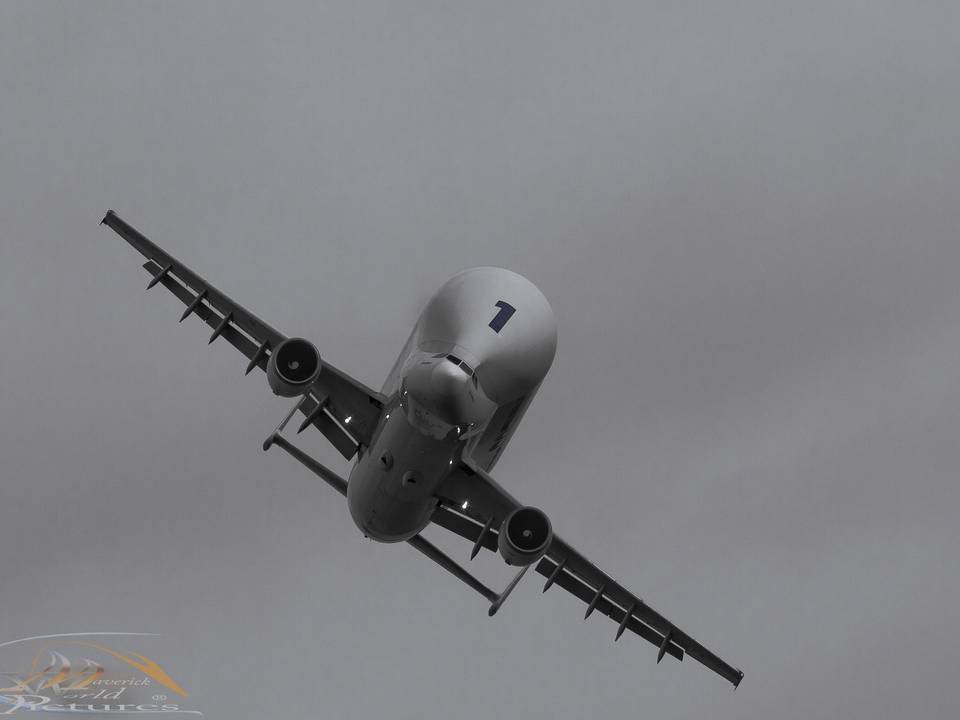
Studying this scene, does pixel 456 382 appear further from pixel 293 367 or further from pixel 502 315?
pixel 293 367

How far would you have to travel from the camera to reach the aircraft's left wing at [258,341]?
3872 centimetres

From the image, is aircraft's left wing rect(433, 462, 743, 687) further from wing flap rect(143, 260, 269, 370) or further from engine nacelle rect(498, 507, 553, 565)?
wing flap rect(143, 260, 269, 370)

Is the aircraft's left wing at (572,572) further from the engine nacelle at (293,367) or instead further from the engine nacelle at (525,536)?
the engine nacelle at (293,367)

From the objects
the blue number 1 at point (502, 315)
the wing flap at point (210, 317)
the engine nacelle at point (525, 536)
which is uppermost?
the blue number 1 at point (502, 315)

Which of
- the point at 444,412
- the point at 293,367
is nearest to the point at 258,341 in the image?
the point at 293,367

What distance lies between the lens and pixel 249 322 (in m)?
41.5

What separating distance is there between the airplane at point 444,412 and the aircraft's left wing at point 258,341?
4 cm

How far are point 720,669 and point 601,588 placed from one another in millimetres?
5140

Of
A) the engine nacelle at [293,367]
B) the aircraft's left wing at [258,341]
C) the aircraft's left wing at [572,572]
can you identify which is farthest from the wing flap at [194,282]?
the aircraft's left wing at [572,572]

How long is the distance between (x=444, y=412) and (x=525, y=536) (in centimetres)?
621

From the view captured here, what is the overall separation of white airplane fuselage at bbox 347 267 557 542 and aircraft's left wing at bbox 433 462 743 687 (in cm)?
173

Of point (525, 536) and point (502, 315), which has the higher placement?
point (502, 315)

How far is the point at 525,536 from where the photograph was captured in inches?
1474

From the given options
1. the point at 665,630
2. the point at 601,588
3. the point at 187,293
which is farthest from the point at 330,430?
the point at 665,630
